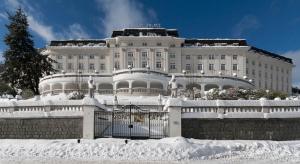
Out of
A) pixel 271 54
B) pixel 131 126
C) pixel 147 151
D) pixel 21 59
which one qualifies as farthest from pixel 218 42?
pixel 147 151

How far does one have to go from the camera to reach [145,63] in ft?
326

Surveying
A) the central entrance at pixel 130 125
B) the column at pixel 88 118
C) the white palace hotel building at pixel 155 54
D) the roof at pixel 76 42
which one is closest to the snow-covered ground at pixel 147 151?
the column at pixel 88 118

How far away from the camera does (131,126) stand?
78.4 ft

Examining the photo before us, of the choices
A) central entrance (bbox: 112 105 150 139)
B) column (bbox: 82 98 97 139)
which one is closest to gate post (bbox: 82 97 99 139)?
column (bbox: 82 98 97 139)

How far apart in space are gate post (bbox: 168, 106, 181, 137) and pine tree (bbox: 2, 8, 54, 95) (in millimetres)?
38165

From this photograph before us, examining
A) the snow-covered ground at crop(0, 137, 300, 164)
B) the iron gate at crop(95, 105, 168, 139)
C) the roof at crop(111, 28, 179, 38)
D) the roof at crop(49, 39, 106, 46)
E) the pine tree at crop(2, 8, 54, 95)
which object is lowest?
the snow-covered ground at crop(0, 137, 300, 164)

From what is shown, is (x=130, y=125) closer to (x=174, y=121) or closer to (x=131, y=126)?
(x=131, y=126)

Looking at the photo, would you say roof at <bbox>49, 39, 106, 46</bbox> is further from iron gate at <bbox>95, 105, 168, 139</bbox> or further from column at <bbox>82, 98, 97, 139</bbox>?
column at <bbox>82, 98, 97, 139</bbox>

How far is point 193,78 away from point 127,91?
12587 mm

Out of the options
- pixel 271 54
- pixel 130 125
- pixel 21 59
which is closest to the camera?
pixel 130 125

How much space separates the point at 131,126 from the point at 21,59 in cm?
3980

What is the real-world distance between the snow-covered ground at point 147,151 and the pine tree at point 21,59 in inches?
1463

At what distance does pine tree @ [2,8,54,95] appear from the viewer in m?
58.6

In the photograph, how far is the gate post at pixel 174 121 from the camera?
24.1 meters
